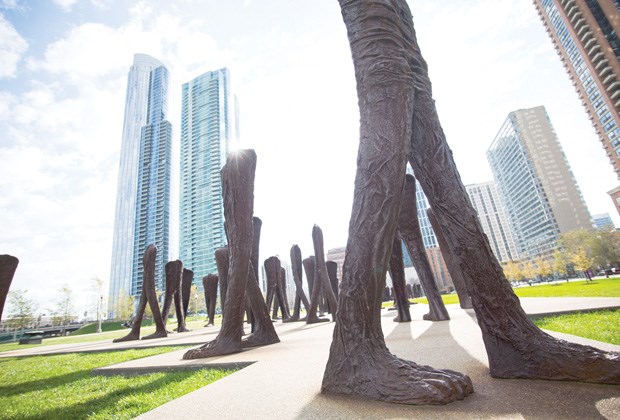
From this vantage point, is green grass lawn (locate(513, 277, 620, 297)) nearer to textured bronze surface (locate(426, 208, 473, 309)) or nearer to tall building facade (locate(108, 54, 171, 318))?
textured bronze surface (locate(426, 208, 473, 309))

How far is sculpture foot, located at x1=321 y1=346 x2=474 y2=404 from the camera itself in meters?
1.56

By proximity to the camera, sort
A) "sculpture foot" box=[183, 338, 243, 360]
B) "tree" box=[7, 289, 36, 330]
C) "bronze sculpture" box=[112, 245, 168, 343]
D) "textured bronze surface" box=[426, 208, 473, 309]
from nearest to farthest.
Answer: "sculpture foot" box=[183, 338, 243, 360], "textured bronze surface" box=[426, 208, 473, 309], "bronze sculpture" box=[112, 245, 168, 343], "tree" box=[7, 289, 36, 330]

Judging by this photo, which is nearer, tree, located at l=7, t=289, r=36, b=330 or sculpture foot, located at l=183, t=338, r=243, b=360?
sculpture foot, located at l=183, t=338, r=243, b=360

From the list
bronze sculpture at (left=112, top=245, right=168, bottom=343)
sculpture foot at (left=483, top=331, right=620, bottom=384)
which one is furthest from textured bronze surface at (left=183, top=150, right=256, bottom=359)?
bronze sculpture at (left=112, top=245, right=168, bottom=343)

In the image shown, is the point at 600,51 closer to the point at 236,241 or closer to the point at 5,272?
the point at 236,241

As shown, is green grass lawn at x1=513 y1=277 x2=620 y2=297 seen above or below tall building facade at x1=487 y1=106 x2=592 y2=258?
below

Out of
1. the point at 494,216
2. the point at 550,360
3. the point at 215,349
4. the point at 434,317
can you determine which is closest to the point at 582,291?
the point at 434,317

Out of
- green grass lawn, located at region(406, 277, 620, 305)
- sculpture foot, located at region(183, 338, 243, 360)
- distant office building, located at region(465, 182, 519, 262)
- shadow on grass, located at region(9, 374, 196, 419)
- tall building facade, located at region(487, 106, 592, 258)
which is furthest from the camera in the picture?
distant office building, located at region(465, 182, 519, 262)

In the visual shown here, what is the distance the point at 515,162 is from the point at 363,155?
129m

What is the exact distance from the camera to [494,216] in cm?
13275

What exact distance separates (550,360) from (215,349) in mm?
4269

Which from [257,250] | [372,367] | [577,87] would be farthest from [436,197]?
[577,87]

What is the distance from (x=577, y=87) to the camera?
208 feet

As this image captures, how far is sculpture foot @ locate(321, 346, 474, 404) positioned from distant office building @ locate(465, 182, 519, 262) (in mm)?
146086
